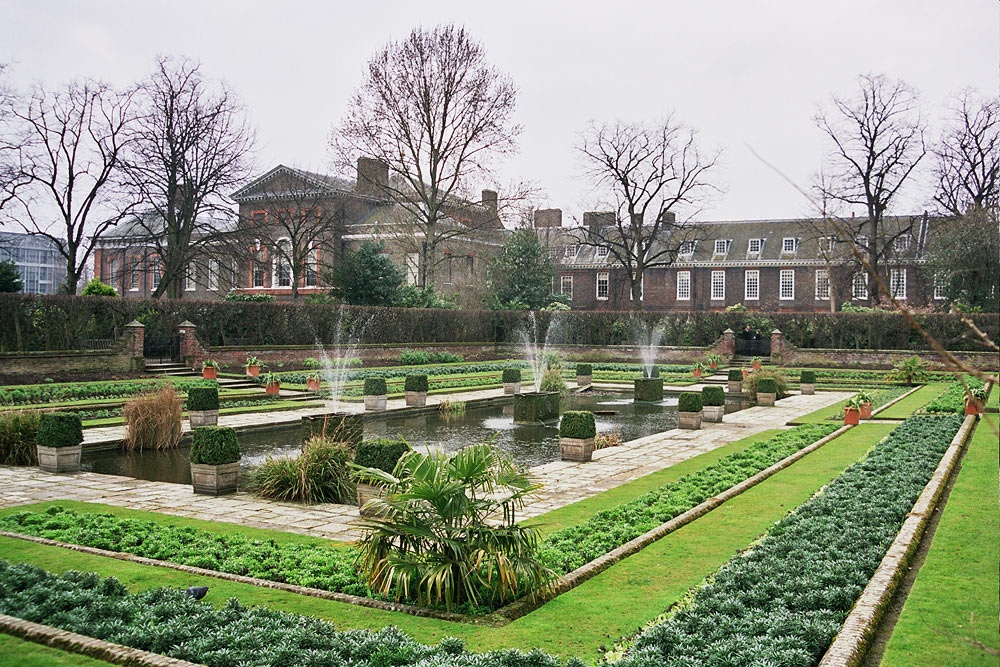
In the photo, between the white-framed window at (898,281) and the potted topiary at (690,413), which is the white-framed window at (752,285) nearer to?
the white-framed window at (898,281)

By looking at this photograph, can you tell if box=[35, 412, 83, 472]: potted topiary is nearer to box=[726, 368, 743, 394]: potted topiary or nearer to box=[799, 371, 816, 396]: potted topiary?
box=[726, 368, 743, 394]: potted topiary

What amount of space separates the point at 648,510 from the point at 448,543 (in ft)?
11.7

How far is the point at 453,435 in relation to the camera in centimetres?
1647

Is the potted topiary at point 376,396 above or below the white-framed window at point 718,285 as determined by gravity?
below

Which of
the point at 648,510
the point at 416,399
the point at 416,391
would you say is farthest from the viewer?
the point at 416,391

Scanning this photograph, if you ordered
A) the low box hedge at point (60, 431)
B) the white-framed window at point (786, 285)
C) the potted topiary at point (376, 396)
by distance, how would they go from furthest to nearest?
the white-framed window at point (786, 285)
the potted topiary at point (376, 396)
the low box hedge at point (60, 431)

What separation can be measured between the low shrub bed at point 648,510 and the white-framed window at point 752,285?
45448 mm

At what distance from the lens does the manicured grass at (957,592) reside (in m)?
4.66

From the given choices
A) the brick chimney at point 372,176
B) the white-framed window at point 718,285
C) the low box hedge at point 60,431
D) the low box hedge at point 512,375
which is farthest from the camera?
the white-framed window at point 718,285

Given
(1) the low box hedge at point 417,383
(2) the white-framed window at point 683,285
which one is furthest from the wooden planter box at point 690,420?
(2) the white-framed window at point 683,285

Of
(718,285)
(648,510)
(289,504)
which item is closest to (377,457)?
(289,504)

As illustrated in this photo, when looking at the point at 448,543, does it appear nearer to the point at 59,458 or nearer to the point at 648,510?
the point at 648,510

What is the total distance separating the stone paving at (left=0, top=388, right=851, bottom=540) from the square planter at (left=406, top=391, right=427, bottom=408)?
7.11m

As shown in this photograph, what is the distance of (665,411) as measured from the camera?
→ 2128cm
